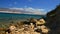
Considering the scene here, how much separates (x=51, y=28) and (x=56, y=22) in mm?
125

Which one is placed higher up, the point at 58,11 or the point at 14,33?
the point at 58,11

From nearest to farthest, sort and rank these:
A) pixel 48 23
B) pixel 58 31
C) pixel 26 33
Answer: pixel 58 31, pixel 48 23, pixel 26 33

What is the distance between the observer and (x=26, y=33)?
38.3 ft

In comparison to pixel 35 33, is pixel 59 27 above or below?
above

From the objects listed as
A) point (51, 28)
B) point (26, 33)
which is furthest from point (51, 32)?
point (26, 33)

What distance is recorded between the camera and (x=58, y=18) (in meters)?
2.77

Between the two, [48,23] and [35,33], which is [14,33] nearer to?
[35,33]

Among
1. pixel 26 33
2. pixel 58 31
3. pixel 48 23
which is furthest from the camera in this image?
pixel 26 33

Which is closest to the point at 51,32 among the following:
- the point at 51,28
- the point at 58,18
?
the point at 51,28

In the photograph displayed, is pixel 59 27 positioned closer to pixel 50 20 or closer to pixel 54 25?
pixel 54 25

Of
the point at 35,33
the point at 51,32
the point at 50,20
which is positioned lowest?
the point at 35,33

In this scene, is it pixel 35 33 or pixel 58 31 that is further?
pixel 35 33

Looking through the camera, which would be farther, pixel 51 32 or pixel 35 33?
pixel 35 33

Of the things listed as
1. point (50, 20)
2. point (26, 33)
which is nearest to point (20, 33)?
point (26, 33)
